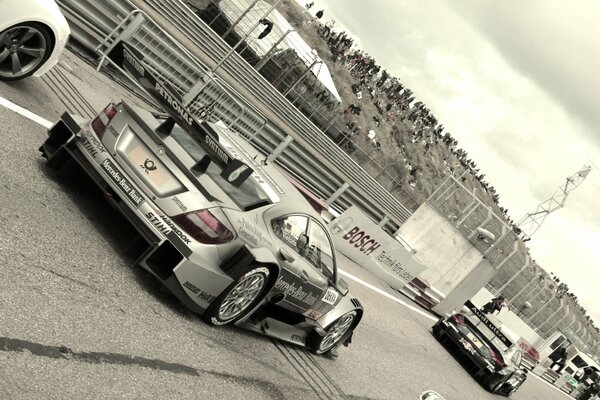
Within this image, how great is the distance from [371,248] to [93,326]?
12.5 m

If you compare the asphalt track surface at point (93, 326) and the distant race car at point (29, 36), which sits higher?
the distant race car at point (29, 36)

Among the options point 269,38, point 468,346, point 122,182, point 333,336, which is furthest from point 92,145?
point 269,38

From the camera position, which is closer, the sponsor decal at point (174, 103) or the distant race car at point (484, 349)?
the sponsor decal at point (174, 103)

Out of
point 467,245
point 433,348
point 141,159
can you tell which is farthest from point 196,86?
point 467,245

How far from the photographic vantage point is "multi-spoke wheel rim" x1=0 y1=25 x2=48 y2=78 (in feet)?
24.6

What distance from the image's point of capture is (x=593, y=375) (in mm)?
25984

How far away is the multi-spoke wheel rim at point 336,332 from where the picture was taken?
26.0ft

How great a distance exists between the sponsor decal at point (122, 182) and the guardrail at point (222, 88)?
719cm

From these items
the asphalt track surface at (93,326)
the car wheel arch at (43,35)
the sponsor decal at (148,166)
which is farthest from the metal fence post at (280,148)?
the sponsor decal at (148,166)

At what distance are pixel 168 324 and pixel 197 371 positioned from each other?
55cm

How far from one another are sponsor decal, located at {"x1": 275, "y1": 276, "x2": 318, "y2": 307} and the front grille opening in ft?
3.85

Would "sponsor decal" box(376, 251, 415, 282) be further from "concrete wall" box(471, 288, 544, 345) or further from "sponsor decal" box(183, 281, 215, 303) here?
A: "sponsor decal" box(183, 281, 215, 303)

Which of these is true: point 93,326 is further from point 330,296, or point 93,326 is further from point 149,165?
point 330,296

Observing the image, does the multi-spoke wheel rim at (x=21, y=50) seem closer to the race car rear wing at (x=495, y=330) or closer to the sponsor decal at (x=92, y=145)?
the sponsor decal at (x=92, y=145)
